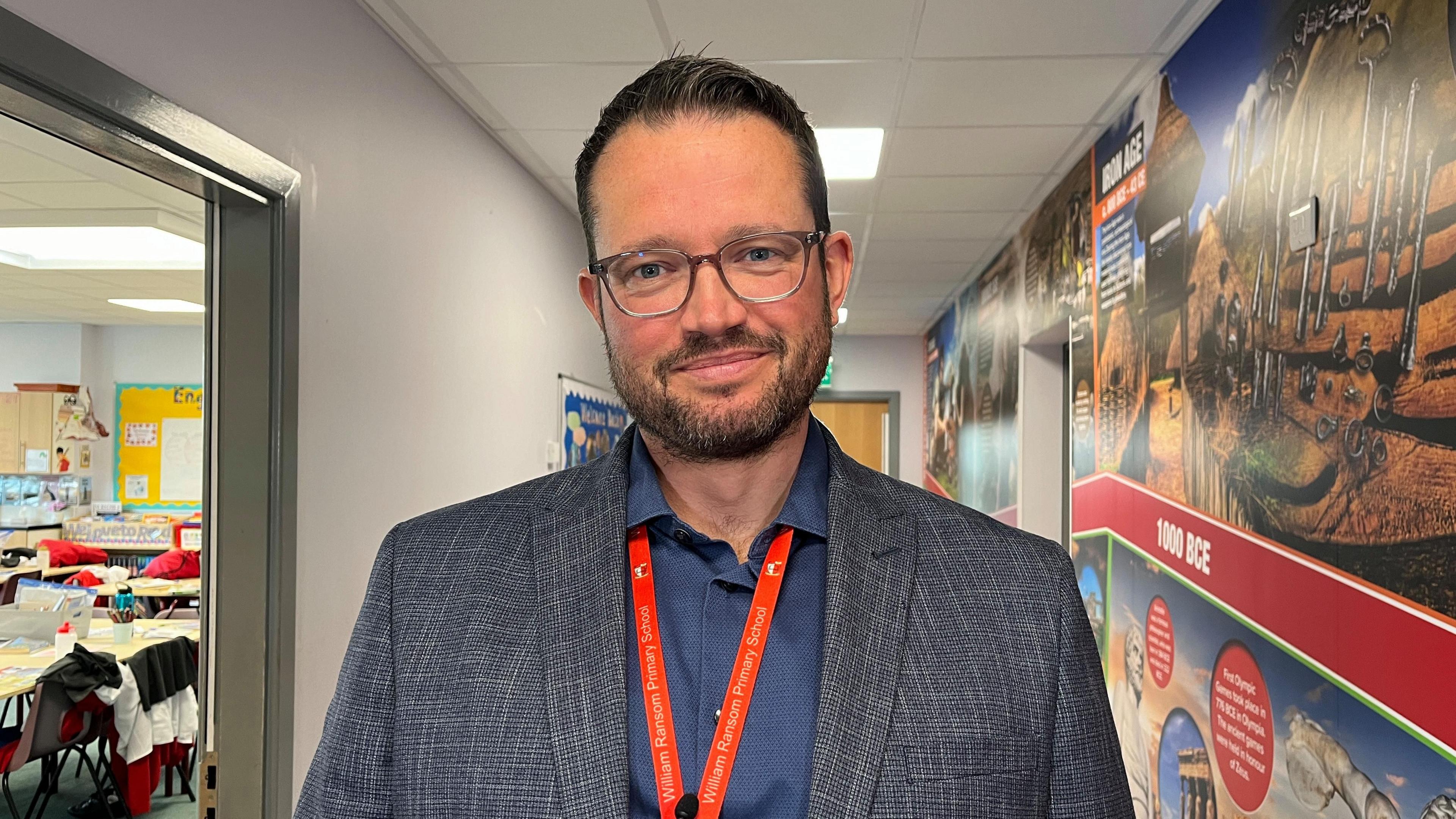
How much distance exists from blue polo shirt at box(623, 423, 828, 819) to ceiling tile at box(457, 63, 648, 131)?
6.76ft

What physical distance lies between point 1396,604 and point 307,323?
2328 millimetres

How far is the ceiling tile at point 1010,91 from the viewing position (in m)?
2.92

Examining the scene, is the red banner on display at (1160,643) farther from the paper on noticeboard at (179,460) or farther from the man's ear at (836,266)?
the paper on noticeboard at (179,460)

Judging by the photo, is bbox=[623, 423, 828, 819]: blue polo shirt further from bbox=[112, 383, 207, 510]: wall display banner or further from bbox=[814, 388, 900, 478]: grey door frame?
bbox=[112, 383, 207, 510]: wall display banner

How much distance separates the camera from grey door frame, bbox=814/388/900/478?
398 inches

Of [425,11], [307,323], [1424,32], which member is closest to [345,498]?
[307,323]

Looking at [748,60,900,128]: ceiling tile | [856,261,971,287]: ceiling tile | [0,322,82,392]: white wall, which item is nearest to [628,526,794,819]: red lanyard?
[748,60,900,128]: ceiling tile

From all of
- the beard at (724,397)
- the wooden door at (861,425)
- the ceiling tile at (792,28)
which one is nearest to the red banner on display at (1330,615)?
the beard at (724,397)

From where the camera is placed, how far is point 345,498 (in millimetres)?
2475

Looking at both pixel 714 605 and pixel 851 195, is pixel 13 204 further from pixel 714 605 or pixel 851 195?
pixel 714 605

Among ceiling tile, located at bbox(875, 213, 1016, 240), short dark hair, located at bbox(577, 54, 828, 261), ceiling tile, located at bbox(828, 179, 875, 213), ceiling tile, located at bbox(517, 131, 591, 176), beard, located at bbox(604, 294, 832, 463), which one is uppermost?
ceiling tile, located at bbox(517, 131, 591, 176)

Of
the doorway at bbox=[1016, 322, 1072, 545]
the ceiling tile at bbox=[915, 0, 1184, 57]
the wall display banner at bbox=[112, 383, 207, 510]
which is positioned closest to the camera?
the ceiling tile at bbox=[915, 0, 1184, 57]

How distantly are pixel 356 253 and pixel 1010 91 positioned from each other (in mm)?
2129

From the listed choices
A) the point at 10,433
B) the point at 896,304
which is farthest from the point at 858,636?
the point at 10,433
